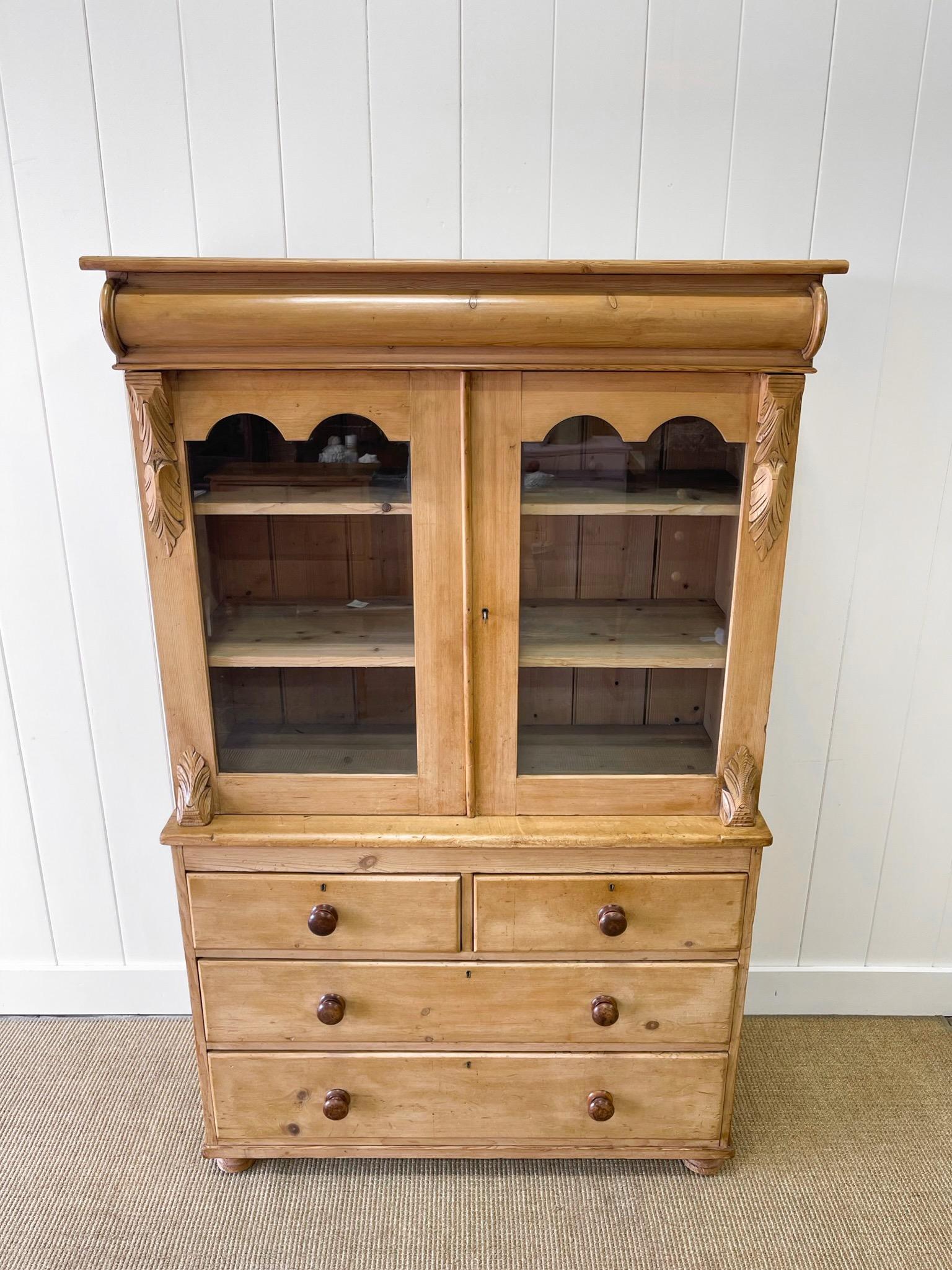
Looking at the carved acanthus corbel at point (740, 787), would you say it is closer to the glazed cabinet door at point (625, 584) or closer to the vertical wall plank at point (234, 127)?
the glazed cabinet door at point (625, 584)

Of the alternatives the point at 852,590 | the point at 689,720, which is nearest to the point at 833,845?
the point at 852,590

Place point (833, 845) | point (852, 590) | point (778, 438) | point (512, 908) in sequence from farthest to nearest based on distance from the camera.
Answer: point (833, 845)
point (852, 590)
point (512, 908)
point (778, 438)

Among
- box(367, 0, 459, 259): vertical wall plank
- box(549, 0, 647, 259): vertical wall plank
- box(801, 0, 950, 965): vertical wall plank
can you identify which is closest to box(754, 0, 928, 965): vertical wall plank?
box(801, 0, 950, 965): vertical wall plank

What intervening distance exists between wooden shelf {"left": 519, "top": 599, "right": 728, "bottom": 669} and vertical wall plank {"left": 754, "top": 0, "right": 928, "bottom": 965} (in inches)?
17.8

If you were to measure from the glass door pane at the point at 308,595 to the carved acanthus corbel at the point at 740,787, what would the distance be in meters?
0.54

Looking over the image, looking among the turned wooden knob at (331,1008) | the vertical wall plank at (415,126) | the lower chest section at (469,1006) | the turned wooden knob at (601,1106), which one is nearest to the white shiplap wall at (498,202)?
the vertical wall plank at (415,126)

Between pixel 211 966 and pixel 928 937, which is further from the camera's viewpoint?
pixel 928 937

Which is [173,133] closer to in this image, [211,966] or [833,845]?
[211,966]

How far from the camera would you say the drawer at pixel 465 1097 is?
5.38ft

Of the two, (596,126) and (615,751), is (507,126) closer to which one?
(596,126)

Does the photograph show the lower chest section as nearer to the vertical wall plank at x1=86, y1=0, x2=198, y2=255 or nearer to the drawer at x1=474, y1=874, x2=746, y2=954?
the drawer at x1=474, y1=874, x2=746, y2=954

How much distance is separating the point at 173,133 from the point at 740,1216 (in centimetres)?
225

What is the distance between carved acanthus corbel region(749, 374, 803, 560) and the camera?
1.34m

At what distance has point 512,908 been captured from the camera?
157cm
